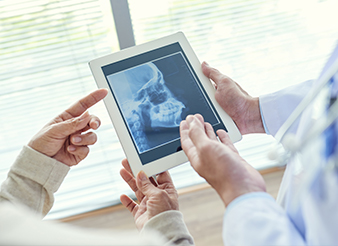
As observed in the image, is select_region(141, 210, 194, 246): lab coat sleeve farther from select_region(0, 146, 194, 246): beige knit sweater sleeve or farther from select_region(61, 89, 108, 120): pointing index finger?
select_region(61, 89, 108, 120): pointing index finger

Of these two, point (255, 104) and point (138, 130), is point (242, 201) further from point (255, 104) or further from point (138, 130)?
point (255, 104)

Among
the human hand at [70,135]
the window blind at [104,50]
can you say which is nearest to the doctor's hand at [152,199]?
the human hand at [70,135]

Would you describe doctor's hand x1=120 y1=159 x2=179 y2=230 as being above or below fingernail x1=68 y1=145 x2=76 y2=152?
below

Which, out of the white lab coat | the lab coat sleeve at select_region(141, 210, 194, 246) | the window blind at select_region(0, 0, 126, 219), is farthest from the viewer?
the window blind at select_region(0, 0, 126, 219)

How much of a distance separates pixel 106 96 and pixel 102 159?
2.96 ft

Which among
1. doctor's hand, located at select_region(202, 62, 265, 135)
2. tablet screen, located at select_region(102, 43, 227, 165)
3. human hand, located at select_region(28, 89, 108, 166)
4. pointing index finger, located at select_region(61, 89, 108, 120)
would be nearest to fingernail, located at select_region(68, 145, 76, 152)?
human hand, located at select_region(28, 89, 108, 166)

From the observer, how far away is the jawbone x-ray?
2.64ft

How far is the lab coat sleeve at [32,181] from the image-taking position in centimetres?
78

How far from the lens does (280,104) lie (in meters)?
0.94

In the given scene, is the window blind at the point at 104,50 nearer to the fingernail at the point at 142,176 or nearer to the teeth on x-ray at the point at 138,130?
the teeth on x-ray at the point at 138,130

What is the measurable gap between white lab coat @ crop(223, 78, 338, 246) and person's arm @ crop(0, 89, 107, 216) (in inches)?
19.9

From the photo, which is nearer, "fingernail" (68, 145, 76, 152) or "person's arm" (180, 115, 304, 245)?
"person's arm" (180, 115, 304, 245)

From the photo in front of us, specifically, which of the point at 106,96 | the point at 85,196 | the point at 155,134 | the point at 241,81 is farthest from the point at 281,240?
the point at 85,196

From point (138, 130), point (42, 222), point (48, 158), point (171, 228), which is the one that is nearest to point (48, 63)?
point (48, 158)
